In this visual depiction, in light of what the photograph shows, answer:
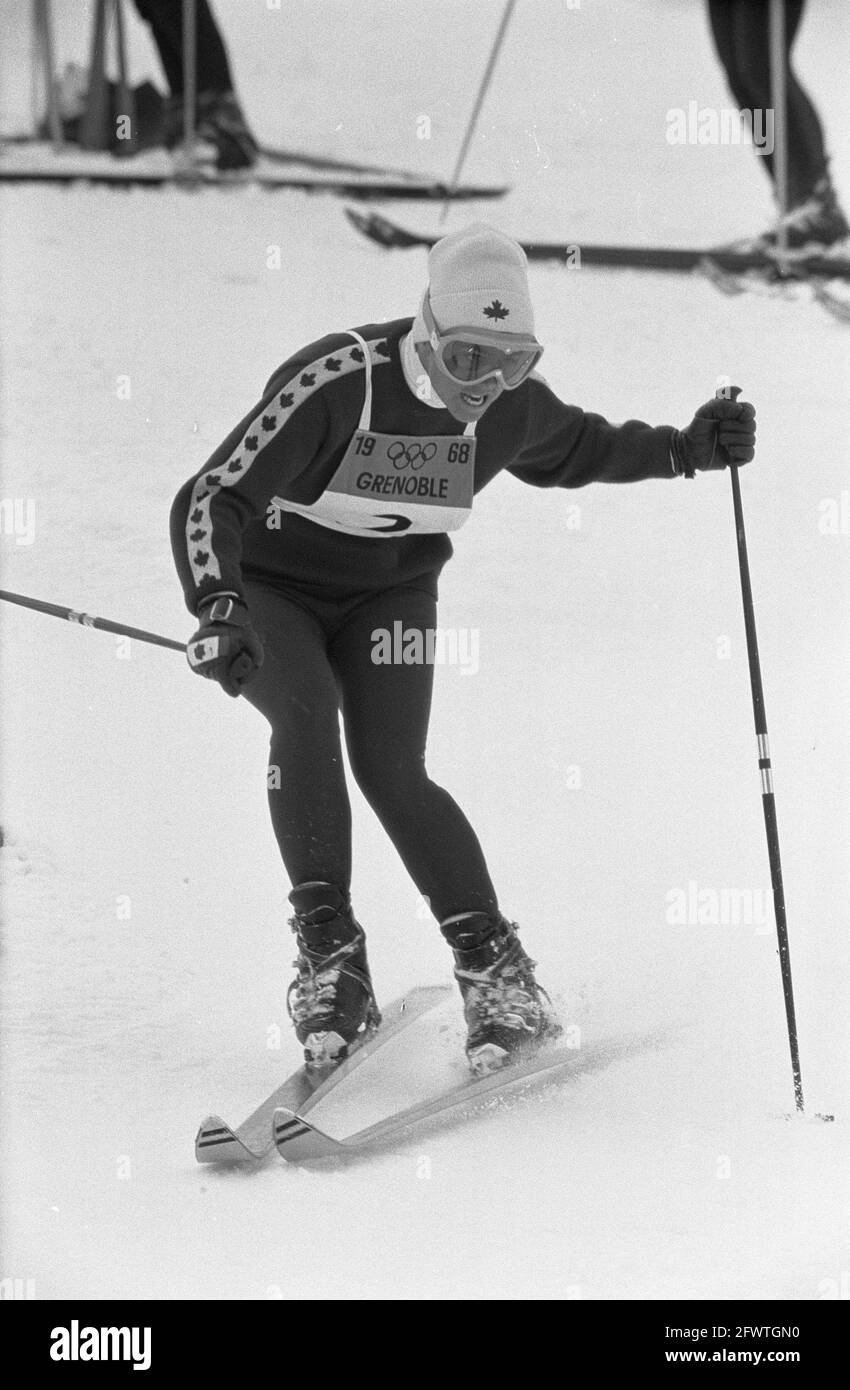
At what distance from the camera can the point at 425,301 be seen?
12.0 feet

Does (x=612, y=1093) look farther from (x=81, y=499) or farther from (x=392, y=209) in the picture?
(x=392, y=209)

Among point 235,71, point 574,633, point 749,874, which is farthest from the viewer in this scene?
point 235,71

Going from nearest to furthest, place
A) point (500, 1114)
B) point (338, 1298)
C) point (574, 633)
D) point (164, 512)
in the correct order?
point (338, 1298) → point (500, 1114) → point (574, 633) → point (164, 512)

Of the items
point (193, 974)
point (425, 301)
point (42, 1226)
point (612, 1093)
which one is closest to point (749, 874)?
point (612, 1093)

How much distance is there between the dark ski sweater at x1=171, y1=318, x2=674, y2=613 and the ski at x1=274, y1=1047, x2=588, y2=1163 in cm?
91

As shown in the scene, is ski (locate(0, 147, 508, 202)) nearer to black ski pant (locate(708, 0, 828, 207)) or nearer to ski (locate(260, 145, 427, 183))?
ski (locate(260, 145, 427, 183))

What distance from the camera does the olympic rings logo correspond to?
12.0ft

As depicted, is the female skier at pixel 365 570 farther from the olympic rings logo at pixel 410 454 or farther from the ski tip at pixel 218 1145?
the ski tip at pixel 218 1145

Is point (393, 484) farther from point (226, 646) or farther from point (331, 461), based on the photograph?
point (226, 646)

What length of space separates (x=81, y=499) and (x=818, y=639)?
2.25 meters

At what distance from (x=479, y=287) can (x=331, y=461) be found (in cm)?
41

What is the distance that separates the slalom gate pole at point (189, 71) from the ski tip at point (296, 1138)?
5.08 m

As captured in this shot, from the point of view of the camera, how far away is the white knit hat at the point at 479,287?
11.7ft

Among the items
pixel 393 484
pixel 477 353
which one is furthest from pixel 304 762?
pixel 477 353
